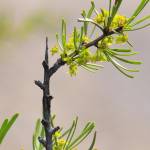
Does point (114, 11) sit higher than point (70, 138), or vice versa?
point (114, 11)

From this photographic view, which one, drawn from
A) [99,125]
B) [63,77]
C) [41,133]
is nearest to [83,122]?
[99,125]

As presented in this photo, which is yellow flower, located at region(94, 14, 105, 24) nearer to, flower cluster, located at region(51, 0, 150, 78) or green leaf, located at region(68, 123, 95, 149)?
flower cluster, located at region(51, 0, 150, 78)

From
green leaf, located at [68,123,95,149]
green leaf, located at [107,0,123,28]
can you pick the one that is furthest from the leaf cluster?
green leaf, located at [107,0,123,28]

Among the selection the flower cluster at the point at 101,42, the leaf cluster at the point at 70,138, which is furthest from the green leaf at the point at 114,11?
the leaf cluster at the point at 70,138

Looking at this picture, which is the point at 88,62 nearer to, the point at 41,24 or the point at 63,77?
the point at 63,77

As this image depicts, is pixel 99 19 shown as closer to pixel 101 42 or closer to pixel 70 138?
pixel 101 42

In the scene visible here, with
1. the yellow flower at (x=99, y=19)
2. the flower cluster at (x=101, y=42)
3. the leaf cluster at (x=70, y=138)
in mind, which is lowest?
the leaf cluster at (x=70, y=138)

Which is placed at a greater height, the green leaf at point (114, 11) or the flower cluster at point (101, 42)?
the green leaf at point (114, 11)

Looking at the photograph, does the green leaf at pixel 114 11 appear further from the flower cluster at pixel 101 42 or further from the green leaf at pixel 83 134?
the green leaf at pixel 83 134

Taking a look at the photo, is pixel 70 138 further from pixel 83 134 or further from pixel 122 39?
pixel 122 39

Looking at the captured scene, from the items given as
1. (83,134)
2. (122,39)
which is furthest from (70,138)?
(122,39)

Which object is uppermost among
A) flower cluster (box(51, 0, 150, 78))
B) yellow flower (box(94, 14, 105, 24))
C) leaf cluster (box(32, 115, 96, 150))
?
yellow flower (box(94, 14, 105, 24))
